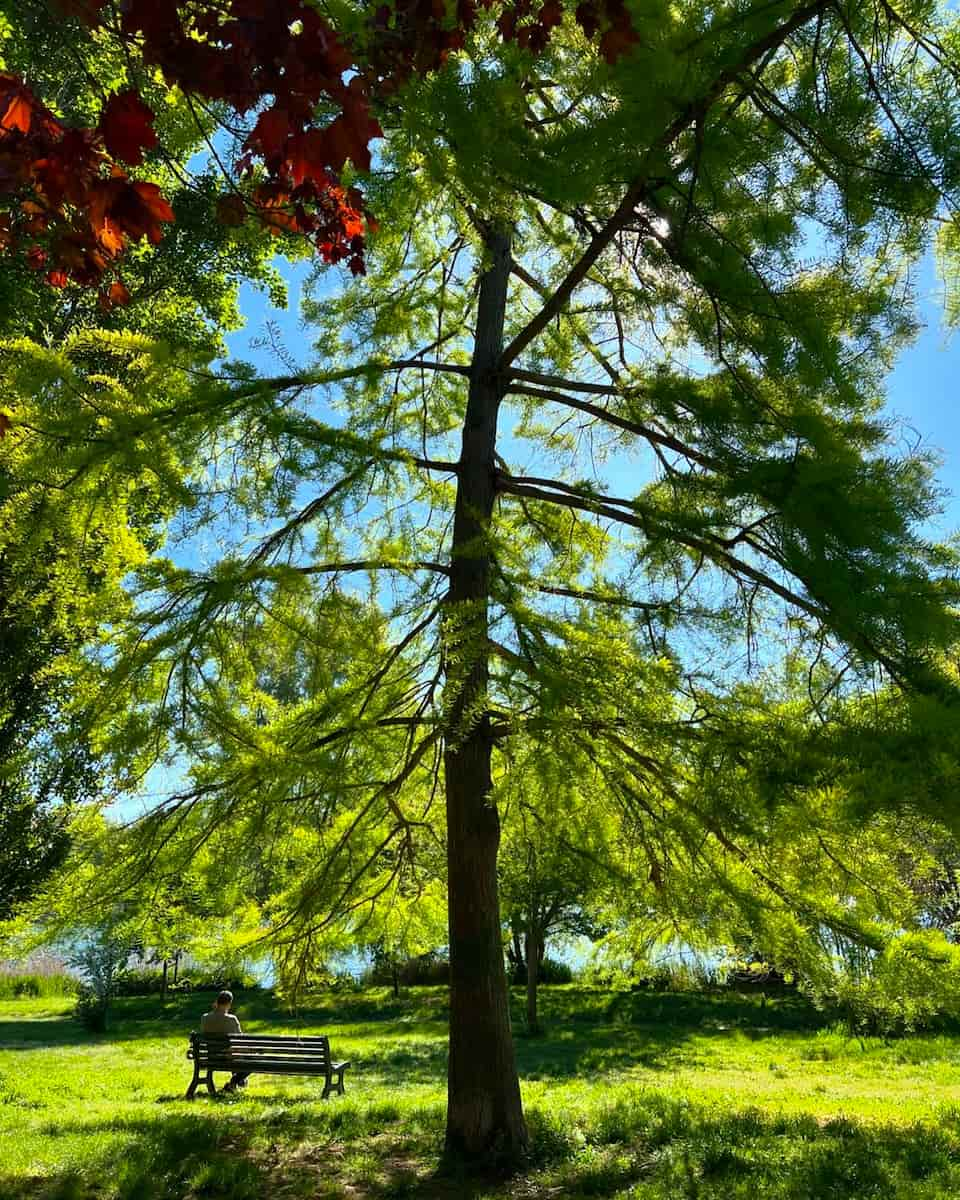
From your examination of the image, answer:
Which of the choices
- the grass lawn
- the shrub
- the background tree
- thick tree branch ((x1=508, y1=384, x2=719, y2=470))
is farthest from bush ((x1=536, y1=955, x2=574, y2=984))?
thick tree branch ((x1=508, y1=384, x2=719, y2=470))

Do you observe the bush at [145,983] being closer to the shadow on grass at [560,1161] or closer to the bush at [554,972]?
the bush at [554,972]

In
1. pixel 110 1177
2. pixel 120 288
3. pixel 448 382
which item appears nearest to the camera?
pixel 120 288

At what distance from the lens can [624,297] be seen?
16.6 ft

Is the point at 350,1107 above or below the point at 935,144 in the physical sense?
below

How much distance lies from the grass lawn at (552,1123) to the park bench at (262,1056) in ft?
0.87

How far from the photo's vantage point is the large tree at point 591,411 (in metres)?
2.68

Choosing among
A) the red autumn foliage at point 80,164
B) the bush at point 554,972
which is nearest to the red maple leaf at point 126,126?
the red autumn foliage at point 80,164

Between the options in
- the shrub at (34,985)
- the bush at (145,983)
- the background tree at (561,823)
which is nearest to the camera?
the background tree at (561,823)

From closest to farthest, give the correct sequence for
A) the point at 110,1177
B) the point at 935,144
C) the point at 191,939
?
the point at 935,144, the point at 110,1177, the point at 191,939

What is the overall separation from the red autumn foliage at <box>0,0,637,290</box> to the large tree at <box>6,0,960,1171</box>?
0.06 m

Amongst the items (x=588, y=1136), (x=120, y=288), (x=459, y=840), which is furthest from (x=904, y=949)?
(x=120, y=288)

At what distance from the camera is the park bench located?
8336mm

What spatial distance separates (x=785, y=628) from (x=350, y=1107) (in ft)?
18.9

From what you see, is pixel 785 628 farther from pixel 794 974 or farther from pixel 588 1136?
pixel 588 1136
